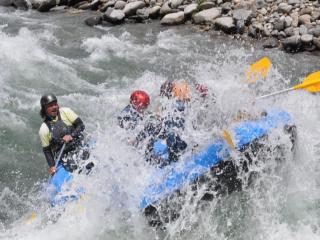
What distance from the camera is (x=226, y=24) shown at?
39.1ft

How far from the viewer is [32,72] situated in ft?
35.2

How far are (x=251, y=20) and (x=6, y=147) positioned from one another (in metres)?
6.43

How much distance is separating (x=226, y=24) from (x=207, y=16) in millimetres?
720

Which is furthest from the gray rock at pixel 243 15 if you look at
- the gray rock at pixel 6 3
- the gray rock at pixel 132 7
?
the gray rock at pixel 6 3

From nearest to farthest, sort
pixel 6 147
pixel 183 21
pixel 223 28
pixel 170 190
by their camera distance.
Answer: pixel 170 190 → pixel 6 147 → pixel 223 28 → pixel 183 21

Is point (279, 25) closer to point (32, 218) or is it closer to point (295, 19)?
point (295, 19)

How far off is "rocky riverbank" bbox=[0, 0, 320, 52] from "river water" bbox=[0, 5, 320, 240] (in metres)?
0.29

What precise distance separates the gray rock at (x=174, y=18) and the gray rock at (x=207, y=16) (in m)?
0.34

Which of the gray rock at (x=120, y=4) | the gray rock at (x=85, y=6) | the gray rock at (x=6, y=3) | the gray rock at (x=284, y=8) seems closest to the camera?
the gray rock at (x=284, y=8)

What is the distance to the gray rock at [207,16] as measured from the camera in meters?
12.4

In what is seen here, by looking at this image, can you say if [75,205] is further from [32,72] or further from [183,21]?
[183,21]

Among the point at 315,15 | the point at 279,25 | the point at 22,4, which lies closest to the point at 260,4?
the point at 279,25

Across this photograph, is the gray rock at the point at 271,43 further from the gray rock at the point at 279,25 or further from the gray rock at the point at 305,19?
the gray rock at the point at 305,19

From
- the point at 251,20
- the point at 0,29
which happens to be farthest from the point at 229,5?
the point at 0,29
